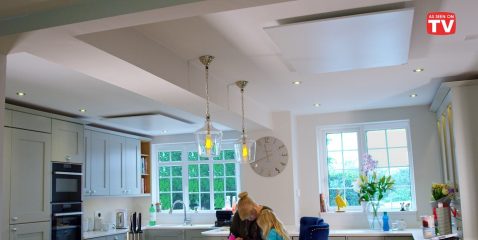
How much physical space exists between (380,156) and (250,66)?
3.48m

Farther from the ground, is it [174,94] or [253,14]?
[253,14]

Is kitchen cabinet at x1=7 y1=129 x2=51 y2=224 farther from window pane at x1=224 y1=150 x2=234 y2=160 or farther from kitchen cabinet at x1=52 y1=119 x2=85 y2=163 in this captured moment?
window pane at x1=224 y1=150 x2=234 y2=160

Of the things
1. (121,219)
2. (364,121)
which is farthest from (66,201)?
(364,121)

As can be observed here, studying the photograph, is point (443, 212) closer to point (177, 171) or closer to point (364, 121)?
point (364, 121)

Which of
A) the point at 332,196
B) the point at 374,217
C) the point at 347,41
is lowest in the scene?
the point at 374,217

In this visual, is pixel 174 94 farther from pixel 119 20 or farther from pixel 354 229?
pixel 354 229

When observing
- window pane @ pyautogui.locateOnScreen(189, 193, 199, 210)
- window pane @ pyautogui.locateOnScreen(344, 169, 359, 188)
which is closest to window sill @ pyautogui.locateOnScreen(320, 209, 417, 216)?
window pane @ pyautogui.locateOnScreen(344, 169, 359, 188)

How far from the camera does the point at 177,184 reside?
27.7 feet

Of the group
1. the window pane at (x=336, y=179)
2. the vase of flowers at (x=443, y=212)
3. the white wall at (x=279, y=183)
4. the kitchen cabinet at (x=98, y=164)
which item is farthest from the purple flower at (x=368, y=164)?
the kitchen cabinet at (x=98, y=164)

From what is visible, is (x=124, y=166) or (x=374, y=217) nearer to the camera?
(x=374, y=217)

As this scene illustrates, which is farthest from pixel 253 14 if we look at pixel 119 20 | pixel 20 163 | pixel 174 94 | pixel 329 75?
pixel 20 163

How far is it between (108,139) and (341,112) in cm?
336

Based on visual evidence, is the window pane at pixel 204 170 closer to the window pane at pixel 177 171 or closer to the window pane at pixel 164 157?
the window pane at pixel 177 171

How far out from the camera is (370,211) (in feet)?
21.5
